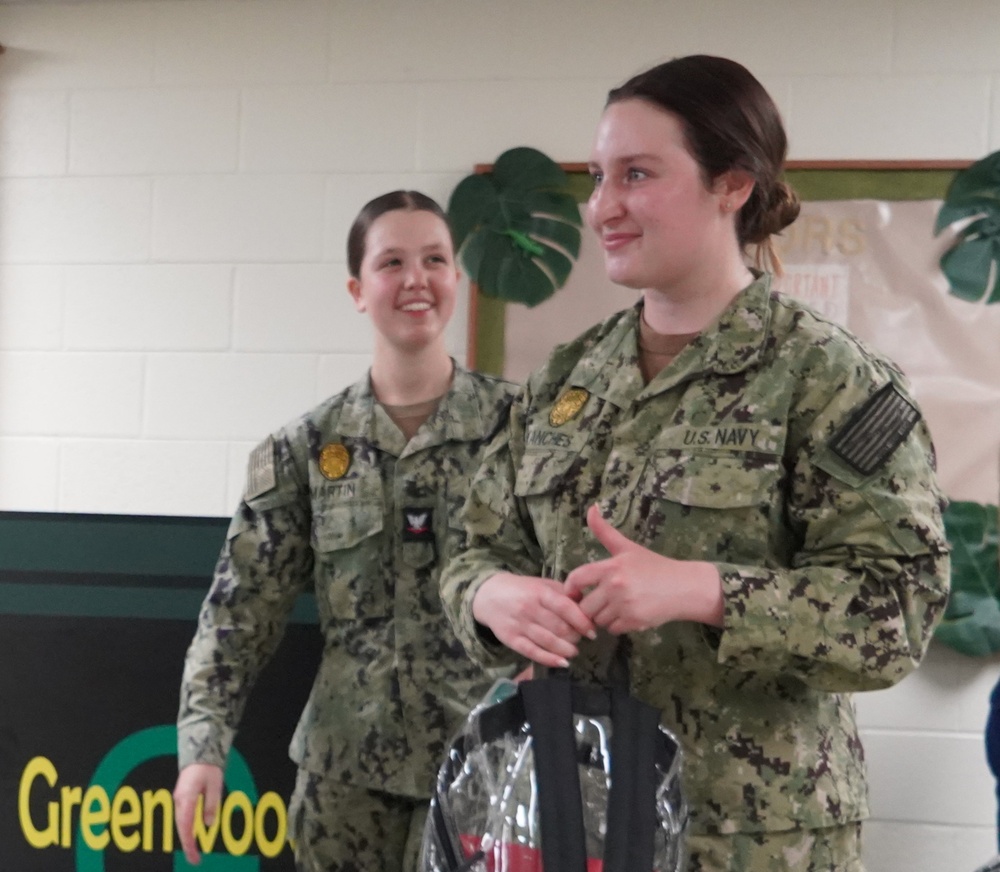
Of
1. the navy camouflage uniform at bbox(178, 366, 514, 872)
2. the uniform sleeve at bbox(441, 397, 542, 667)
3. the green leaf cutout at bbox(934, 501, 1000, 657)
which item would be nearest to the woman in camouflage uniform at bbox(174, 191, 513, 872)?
the navy camouflage uniform at bbox(178, 366, 514, 872)

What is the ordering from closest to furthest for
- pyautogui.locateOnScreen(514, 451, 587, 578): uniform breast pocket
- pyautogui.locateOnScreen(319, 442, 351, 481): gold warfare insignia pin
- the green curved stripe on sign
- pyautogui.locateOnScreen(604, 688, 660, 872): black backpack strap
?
pyautogui.locateOnScreen(604, 688, 660, 872): black backpack strap
pyautogui.locateOnScreen(514, 451, 587, 578): uniform breast pocket
pyautogui.locateOnScreen(319, 442, 351, 481): gold warfare insignia pin
the green curved stripe on sign

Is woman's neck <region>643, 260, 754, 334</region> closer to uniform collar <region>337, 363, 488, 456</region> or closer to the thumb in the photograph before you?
the thumb

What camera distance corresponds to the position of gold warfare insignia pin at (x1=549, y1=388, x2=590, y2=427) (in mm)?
1411

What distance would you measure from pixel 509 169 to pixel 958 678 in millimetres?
1590

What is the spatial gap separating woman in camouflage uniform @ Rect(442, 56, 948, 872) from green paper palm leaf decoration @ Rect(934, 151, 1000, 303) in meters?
1.52

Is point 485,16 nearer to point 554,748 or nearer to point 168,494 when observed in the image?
point 168,494

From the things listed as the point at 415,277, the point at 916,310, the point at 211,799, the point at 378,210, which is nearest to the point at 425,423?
the point at 415,277

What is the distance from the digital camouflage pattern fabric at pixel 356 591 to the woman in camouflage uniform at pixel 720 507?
2.07 ft

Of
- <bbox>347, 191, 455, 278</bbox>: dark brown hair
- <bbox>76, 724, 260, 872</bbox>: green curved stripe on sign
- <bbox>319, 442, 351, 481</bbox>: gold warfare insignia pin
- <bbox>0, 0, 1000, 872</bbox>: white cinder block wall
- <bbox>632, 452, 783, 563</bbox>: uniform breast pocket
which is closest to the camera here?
<bbox>632, 452, 783, 563</bbox>: uniform breast pocket

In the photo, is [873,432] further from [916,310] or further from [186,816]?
[916,310]

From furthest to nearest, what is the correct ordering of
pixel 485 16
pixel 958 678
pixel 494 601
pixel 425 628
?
pixel 485 16 < pixel 958 678 < pixel 425 628 < pixel 494 601

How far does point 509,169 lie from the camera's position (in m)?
2.93

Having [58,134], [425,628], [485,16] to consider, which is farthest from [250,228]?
[425,628]

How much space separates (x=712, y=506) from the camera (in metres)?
1.25
